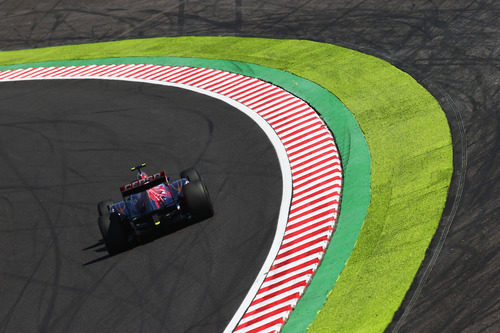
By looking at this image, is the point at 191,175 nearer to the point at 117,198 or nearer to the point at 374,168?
the point at 117,198

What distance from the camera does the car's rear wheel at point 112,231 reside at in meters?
16.4

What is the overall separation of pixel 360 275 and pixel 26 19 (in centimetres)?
2708

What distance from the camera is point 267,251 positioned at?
615 inches

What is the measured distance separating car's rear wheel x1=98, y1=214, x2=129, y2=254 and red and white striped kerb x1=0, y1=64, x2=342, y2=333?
3.82m

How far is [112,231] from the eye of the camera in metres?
16.4

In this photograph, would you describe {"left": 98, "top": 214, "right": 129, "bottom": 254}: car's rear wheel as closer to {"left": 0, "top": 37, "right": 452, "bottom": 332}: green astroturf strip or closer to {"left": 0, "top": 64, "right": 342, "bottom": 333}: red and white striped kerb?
{"left": 0, "top": 64, "right": 342, "bottom": 333}: red and white striped kerb

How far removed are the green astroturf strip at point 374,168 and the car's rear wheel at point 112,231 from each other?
4.92 metres

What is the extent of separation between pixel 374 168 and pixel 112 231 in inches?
264

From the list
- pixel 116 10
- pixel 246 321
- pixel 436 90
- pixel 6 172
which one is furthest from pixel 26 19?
pixel 246 321

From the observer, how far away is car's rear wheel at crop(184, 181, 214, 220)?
16.5 meters

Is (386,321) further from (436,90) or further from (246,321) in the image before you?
(436,90)

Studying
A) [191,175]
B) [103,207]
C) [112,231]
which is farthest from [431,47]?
[112,231]

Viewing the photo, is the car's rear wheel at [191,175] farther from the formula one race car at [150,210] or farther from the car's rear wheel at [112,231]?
the car's rear wheel at [112,231]

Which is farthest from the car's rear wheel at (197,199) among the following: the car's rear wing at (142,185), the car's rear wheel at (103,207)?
the car's rear wheel at (103,207)
